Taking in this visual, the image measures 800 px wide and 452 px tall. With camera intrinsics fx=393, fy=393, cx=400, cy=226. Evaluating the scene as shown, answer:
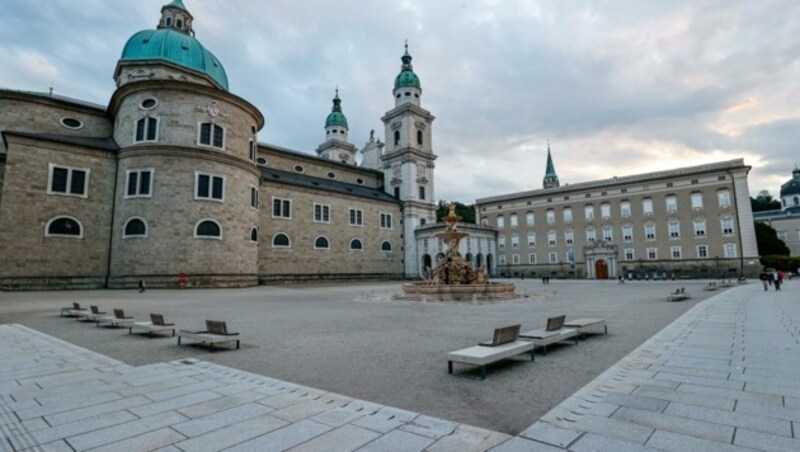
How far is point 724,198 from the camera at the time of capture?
147 ft

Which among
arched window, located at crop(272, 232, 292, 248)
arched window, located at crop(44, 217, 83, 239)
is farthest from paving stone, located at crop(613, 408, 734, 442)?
arched window, located at crop(272, 232, 292, 248)

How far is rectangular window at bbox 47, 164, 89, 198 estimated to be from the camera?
27.5 meters

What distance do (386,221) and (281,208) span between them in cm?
1609

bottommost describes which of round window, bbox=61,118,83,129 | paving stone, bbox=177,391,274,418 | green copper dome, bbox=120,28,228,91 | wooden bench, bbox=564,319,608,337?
paving stone, bbox=177,391,274,418

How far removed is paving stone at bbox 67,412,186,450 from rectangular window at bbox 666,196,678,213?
56.0 m

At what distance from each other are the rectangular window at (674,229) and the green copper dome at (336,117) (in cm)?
5340

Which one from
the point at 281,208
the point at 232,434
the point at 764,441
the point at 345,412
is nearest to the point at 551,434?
the point at 764,441

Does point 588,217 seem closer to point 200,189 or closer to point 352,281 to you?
point 352,281

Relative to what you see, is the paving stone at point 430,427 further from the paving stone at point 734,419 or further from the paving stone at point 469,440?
the paving stone at point 734,419

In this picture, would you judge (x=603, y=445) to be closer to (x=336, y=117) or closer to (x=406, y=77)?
(x=406, y=77)

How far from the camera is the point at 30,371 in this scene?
625 centimetres

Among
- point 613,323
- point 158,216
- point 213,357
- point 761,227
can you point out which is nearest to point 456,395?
point 213,357

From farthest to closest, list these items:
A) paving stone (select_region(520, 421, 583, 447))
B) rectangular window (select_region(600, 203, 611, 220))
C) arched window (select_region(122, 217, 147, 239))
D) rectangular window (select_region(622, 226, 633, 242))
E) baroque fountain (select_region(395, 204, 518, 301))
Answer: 1. rectangular window (select_region(600, 203, 611, 220))
2. rectangular window (select_region(622, 226, 633, 242))
3. arched window (select_region(122, 217, 147, 239))
4. baroque fountain (select_region(395, 204, 518, 301))
5. paving stone (select_region(520, 421, 583, 447))

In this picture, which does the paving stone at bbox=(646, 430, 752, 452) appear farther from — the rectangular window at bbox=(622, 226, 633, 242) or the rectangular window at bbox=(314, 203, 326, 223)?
the rectangular window at bbox=(622, 226, 633, 242)
